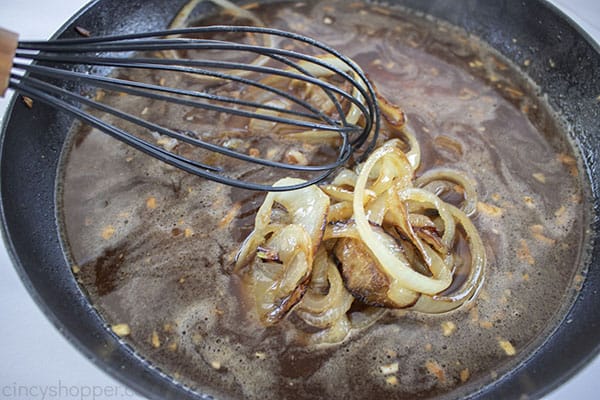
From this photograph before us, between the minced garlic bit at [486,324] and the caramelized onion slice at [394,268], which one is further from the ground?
the caramelized onion slice at [394,268]

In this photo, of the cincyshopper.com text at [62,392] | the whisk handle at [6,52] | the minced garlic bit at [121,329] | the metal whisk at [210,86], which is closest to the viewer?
the whisk handle at [6,52]

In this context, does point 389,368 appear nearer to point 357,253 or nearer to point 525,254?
point 357,253

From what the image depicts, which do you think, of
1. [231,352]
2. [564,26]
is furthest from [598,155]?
[231,352]

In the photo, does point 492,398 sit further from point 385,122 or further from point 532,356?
point 385,122

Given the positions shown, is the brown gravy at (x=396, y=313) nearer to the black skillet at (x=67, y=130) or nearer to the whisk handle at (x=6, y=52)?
the black skillet at (x=67, y=130)

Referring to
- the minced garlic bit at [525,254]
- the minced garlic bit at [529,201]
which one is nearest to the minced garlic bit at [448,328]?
the minced garlic bit at [525,254]

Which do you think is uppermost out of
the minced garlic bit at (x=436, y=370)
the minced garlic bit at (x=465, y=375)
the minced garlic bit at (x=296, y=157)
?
the minced garlic bit at (x=296, y=157)

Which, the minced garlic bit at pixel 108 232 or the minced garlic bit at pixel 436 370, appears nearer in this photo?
the minced garlic bit at pixel 436 370
